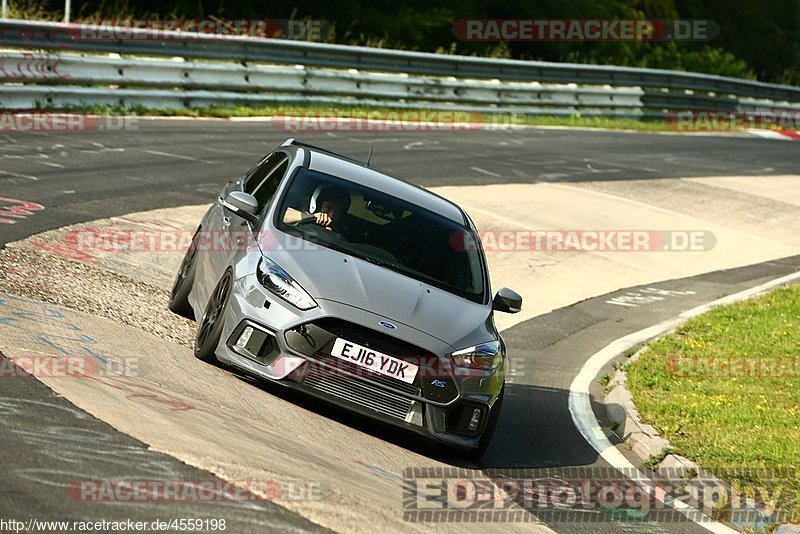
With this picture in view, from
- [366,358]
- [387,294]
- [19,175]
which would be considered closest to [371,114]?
[19,175]

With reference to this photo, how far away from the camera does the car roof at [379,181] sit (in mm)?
9438

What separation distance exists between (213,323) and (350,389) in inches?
49.7

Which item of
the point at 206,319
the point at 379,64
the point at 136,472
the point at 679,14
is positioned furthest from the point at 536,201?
the point at 679,14

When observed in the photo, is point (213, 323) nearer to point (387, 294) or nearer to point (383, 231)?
point (387, 294)

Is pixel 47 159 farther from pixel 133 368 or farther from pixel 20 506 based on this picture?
pixel 20 506

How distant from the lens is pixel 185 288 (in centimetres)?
1003

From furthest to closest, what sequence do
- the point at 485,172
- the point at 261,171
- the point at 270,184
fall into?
the point at 485,172, the point at 261,171, the point at 270,184

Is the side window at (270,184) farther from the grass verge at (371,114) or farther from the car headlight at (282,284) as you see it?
the grass verge at (371,114)

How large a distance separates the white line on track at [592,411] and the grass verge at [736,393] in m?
0.37

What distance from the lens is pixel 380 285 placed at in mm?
8148

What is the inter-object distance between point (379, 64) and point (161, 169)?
11.4 metres

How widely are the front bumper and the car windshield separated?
947 millimetres

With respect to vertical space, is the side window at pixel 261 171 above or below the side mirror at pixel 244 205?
above


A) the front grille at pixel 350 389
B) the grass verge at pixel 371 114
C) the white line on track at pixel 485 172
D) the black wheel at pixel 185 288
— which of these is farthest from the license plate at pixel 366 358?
the grass verge at pixel 371 114
